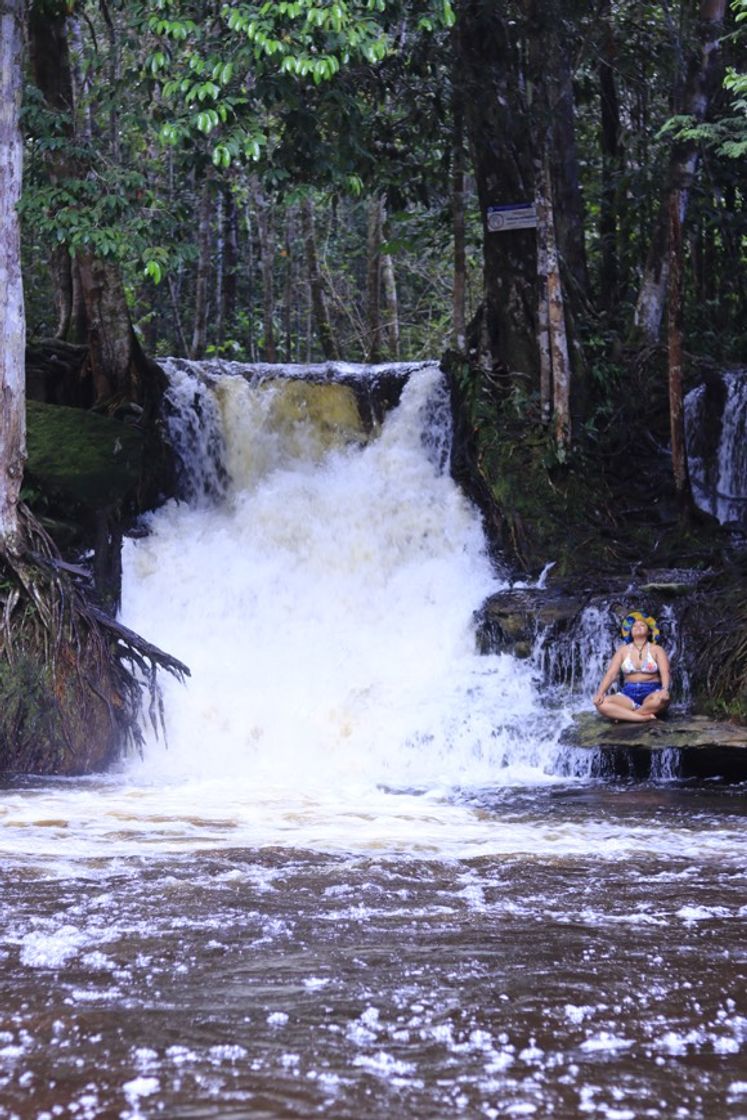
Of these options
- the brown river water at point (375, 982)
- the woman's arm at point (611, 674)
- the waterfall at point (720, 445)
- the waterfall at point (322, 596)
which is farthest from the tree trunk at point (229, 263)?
the brown river water at point (375, 982)

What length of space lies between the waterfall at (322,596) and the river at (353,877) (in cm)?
4

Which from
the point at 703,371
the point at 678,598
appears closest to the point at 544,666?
the point at 678,598

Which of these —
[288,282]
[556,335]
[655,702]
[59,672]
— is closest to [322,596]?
[59,672]

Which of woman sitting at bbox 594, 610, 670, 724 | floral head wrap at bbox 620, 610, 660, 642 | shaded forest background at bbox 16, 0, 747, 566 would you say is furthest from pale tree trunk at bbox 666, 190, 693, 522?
woman sitting at bbox 594, 610, 670, 724

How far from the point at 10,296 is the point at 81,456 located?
3126 millimetres

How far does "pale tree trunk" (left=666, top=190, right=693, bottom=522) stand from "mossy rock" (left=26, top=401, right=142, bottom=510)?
567 centimetres

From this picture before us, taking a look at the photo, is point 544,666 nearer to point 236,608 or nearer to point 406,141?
point 236,608

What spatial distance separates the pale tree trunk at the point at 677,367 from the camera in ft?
47.0

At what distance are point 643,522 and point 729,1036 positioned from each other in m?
11.2

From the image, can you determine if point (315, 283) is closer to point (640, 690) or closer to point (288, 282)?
point (288, 282)

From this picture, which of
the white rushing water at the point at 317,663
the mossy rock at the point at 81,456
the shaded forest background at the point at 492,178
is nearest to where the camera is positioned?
A: the white rushing water at the point at 317,663

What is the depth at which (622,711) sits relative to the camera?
432 inches

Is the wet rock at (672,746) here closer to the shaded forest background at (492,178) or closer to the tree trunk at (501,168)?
the shaded forest background at (492,178)

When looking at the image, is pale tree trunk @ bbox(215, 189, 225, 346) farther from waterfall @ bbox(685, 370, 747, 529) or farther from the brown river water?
the brown river water
